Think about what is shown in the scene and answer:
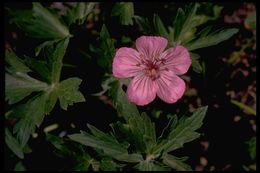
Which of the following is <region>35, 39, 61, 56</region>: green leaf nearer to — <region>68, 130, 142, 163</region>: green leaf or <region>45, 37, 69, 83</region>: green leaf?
<region>45, 37, 69, 83</region>: green leaf

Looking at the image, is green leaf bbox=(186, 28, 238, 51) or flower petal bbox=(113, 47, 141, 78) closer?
flower petal bbox=(113, 47, 141, 78)

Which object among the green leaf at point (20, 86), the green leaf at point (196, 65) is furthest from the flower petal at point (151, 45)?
the green leaf at point (20, 86)

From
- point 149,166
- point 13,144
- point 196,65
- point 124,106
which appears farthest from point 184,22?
point 13,144

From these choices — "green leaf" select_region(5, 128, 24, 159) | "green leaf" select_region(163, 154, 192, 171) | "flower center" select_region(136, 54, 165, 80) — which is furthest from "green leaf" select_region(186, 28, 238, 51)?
"green leaf" select_region(5, 128, 24, 159)

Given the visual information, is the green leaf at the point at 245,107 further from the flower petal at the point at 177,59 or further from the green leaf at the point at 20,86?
the green leaf at the point at 20,86

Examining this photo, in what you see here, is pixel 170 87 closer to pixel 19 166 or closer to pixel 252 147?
pixel 252 147

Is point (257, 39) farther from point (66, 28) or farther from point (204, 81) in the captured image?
point (66, 28)

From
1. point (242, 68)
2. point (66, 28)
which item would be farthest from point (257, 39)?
point (66, 28)

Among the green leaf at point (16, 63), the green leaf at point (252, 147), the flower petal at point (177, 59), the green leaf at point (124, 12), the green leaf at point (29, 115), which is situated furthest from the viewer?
the green leaf at point (252, 147)
